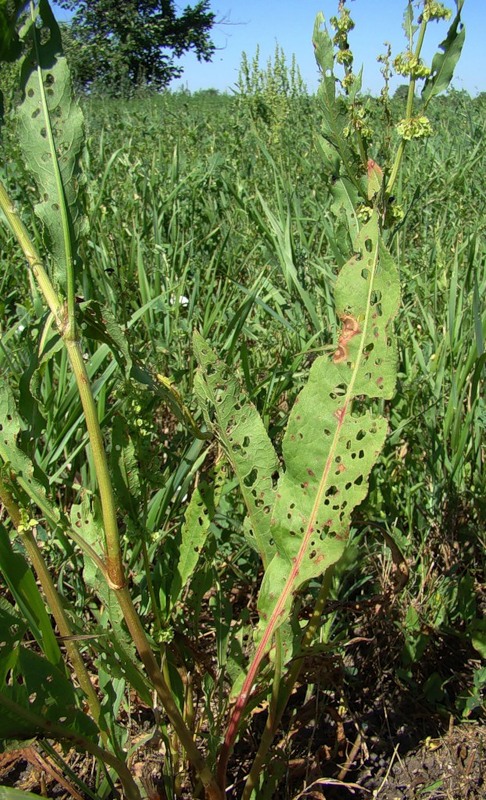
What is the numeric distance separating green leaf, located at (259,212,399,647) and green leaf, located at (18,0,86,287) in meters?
0.38

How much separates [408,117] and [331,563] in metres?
0.72

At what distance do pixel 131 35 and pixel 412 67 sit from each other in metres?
31.7

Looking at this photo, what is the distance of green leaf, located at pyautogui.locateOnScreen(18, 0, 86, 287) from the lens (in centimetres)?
82

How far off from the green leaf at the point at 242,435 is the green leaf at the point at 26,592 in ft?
1.09

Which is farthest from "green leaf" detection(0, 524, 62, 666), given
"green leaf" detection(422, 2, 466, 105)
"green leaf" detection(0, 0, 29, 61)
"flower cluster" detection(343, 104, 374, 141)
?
"green leaf" detection(422, 2, 466, 105)

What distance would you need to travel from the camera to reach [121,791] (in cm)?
117

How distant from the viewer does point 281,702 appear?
1.06 m

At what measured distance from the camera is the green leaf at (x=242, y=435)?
1.04 metres

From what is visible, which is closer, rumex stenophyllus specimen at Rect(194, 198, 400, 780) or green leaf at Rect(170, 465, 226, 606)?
rumex stenophyllus specimen at Rect(194, 198, 400, 780)

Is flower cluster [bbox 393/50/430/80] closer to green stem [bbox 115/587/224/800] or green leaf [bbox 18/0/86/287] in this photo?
green leaf [bbox 18/0/86/287]

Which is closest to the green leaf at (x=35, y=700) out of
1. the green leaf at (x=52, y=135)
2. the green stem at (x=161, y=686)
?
the green stem at (x=161, y=686)

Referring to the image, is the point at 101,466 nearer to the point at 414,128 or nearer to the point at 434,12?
the point at 414,128

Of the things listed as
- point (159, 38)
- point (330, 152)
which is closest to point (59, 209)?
point (330, 152)

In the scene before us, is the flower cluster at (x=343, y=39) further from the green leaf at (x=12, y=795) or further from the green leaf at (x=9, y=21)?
the green leaf at (x=12, y=795)
